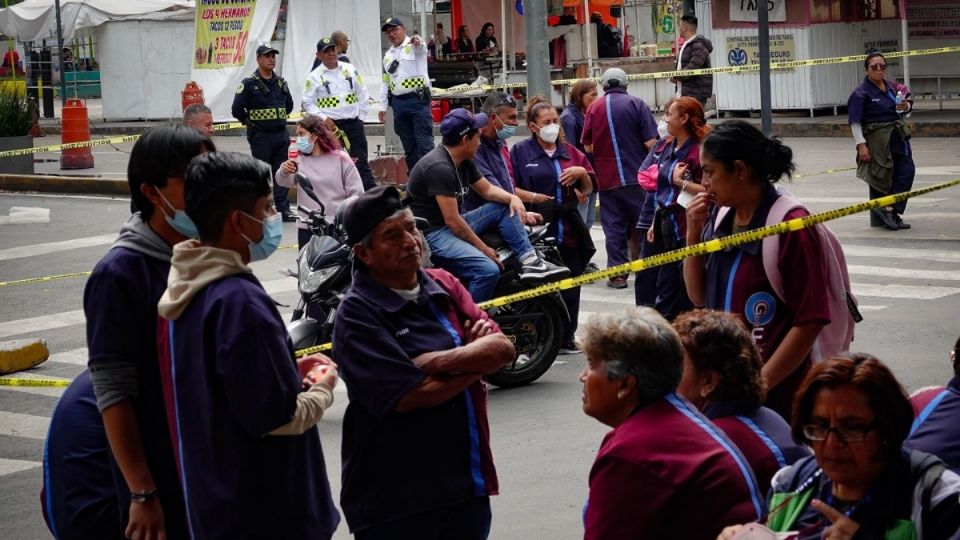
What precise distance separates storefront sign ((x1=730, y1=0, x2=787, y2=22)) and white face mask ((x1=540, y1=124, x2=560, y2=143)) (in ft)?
49.1

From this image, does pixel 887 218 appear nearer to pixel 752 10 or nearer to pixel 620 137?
pixel 620 137

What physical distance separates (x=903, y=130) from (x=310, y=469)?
1175 cm

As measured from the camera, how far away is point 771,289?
528 centimetres

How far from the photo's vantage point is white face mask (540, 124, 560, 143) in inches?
440

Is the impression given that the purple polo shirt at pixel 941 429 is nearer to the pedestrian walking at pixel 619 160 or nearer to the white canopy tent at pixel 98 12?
the pedestrian walking at pixel 619 160

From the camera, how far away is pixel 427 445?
468 centimetres

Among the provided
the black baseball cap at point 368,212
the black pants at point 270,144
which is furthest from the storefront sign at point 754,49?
the black baseball cap at point 368,212

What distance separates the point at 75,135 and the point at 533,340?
56.4ft

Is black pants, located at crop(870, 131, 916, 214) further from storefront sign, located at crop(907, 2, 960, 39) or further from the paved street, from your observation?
storefront sign, located at crop(907, 2, 960, 39)

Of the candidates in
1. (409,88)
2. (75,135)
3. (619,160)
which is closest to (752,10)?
(409,88)

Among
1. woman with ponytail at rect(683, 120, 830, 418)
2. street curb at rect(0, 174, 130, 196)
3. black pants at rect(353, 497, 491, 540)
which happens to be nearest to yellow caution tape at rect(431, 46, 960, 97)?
street curb at rect(0, 174, 130, 196)

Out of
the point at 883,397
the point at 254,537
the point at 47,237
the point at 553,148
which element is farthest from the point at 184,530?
the point at 47,237

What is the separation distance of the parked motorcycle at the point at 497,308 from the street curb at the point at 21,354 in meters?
2.47

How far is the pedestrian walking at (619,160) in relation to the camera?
41.2ft
